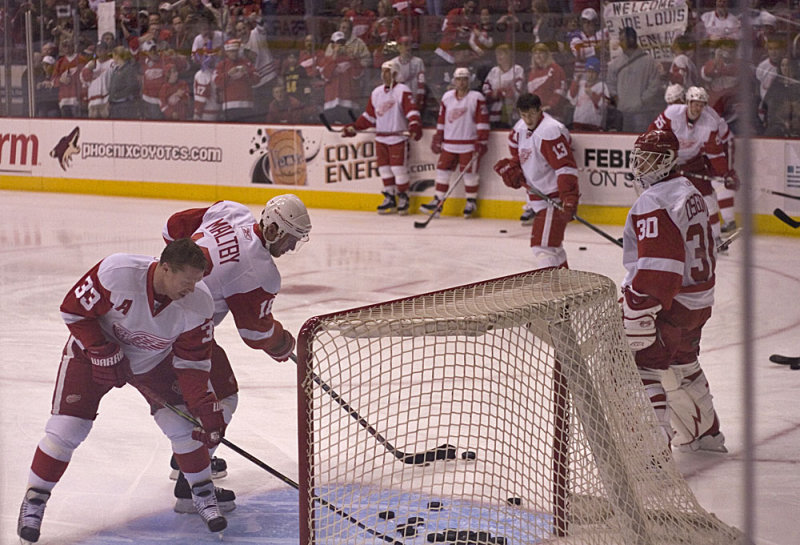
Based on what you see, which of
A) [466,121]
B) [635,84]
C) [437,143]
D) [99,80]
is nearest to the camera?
[635,84]

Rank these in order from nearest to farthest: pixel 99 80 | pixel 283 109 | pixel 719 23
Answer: pixel 719 23
pixel 283 109
pixel 99 80

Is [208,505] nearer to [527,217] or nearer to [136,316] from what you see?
[136,316]

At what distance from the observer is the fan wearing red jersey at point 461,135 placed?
9859 millimetres

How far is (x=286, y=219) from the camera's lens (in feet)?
11.2

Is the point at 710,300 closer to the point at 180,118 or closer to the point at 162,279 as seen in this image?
the point at 162,279

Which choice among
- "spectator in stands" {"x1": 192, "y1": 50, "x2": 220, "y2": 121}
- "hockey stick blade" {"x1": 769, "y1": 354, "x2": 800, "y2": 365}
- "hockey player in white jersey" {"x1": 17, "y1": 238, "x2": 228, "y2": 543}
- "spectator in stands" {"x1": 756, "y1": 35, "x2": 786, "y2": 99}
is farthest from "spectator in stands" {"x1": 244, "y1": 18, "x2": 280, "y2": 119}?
"hockey player in white jersey" {"x1": 17, "y1": 238, "x2": 228, "y2": 543}

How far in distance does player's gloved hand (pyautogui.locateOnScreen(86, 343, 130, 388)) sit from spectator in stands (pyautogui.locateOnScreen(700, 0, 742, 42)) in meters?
6.71

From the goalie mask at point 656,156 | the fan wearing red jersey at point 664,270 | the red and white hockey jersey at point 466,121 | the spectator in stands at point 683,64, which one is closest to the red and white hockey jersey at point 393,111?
the red and white hockey jersey at point 466,121

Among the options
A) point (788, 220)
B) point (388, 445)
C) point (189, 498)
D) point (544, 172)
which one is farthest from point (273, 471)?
point (788, 220)

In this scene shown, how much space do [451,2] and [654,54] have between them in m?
2.06

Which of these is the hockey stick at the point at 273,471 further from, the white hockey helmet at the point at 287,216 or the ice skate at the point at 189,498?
the white hockey helmet at the point at 287,216

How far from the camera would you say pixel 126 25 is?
12094 mm

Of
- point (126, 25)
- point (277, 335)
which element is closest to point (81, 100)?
point (126, 25)

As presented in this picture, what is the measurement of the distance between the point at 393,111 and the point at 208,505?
7.20 meters
